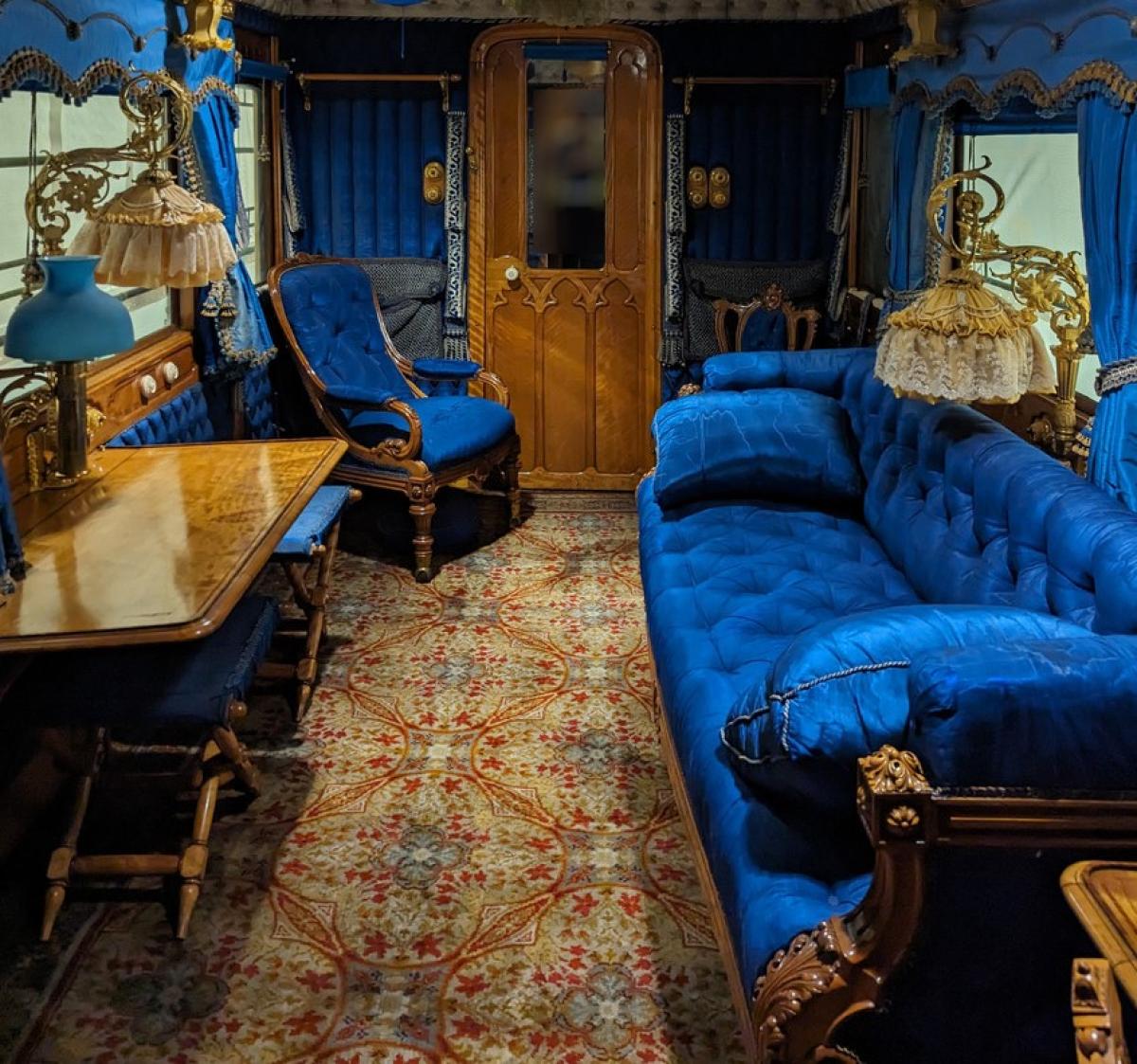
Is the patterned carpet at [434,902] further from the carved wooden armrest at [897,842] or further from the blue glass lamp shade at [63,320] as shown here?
the blue glass lamp shade at [63,320]

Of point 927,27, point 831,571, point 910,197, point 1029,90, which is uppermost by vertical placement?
point 927,27

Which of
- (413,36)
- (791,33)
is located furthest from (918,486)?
(413,36)

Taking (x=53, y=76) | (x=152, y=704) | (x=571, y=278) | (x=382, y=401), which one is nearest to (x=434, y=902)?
(x=152, y=704)

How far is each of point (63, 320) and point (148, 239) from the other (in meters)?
0.40

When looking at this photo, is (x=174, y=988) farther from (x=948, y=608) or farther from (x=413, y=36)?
(x=413, y=36)

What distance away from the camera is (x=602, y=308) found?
21.3ft

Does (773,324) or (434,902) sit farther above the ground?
(773,324)

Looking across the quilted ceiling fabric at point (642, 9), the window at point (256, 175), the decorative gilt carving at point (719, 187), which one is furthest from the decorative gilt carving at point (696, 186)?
the window at point (256, 175)

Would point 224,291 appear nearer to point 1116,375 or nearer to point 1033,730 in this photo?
point 1116,375

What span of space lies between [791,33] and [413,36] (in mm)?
1885

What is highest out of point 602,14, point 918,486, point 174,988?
point 602,14

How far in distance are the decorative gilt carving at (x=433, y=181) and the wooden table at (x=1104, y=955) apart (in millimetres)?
5353

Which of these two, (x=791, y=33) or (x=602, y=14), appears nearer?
(x=602, y=14)

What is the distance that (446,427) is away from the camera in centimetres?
554
